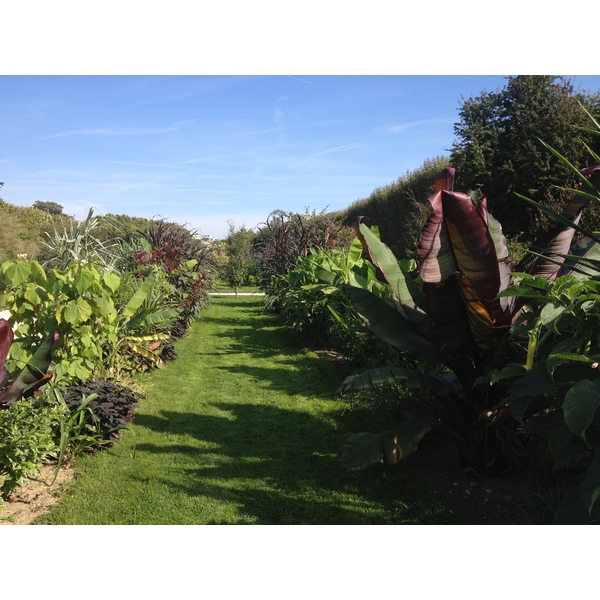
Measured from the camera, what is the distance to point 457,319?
3.48 metres

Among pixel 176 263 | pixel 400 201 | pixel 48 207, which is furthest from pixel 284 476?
pixel 48 207

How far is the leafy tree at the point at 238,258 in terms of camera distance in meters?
17.7

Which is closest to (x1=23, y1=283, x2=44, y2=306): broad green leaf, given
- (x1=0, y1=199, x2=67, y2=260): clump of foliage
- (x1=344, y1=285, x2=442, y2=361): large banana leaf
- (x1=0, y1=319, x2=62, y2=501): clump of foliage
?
(x1=0, y1=319, x2=62, y2=501): clump of foliage

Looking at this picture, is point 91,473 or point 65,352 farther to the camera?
point 65,352

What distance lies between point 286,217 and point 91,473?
419 inches

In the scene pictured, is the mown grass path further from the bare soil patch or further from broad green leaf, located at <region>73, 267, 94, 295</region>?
broad green leaf, located at <region>73, 267, 94, 295</region>

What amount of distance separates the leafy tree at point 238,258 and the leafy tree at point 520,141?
7.80 meters

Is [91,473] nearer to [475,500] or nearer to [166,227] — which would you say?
[475,500]

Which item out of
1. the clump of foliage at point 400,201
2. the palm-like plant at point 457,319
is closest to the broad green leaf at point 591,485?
the palm-like plant at point 457,319

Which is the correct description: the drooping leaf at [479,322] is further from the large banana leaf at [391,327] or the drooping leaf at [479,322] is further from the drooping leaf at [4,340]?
the drooping leaf at [4,340]

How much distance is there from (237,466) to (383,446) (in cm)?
128

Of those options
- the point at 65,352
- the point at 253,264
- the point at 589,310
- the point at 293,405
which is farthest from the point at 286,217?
the point at 589,310

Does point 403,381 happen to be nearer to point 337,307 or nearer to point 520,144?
point 337,307

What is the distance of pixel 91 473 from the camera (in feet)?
13.1
